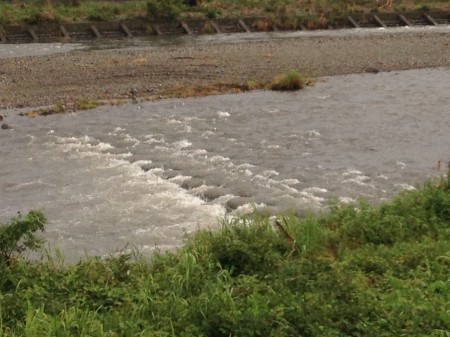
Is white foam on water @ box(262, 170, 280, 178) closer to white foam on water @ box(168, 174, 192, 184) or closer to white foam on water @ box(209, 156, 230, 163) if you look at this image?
white foam on water @ box(209, 156, 230, 163)

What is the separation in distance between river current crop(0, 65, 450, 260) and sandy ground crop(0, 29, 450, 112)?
2047 mm

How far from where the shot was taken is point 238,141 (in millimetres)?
17297

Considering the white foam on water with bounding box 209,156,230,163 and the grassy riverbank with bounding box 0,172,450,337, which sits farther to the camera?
the white foam on water with bounding box 209,156,230,163

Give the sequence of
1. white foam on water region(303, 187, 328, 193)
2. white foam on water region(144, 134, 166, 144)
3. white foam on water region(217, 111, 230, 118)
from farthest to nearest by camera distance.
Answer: white foam on water region(217, 111, 230, 118)
white foam on water region(144, 134, 166, 144)
white foam on water region(303, 187, 328, 193)

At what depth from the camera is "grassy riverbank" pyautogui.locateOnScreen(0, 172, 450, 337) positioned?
265 inches

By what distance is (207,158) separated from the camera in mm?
15961

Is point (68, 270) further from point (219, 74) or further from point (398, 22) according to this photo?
point (398, 22)

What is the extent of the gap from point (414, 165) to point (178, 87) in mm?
9670

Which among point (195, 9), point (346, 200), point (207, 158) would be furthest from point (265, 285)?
point (195, 9)

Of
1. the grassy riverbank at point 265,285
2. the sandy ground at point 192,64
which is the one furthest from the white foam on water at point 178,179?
the sandy ground at point 192,64

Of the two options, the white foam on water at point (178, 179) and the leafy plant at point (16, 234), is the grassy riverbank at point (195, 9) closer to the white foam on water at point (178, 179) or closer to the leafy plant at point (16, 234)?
the white foam on water at point (178, 179)

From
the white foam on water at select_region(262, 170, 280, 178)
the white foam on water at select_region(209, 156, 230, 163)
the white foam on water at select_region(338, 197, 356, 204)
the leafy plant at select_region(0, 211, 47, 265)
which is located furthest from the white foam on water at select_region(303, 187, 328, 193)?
the leafy plant at select_region(0, 211, 47, 265)

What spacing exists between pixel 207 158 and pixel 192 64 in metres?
11.6

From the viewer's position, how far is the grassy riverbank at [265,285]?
6.73 m
